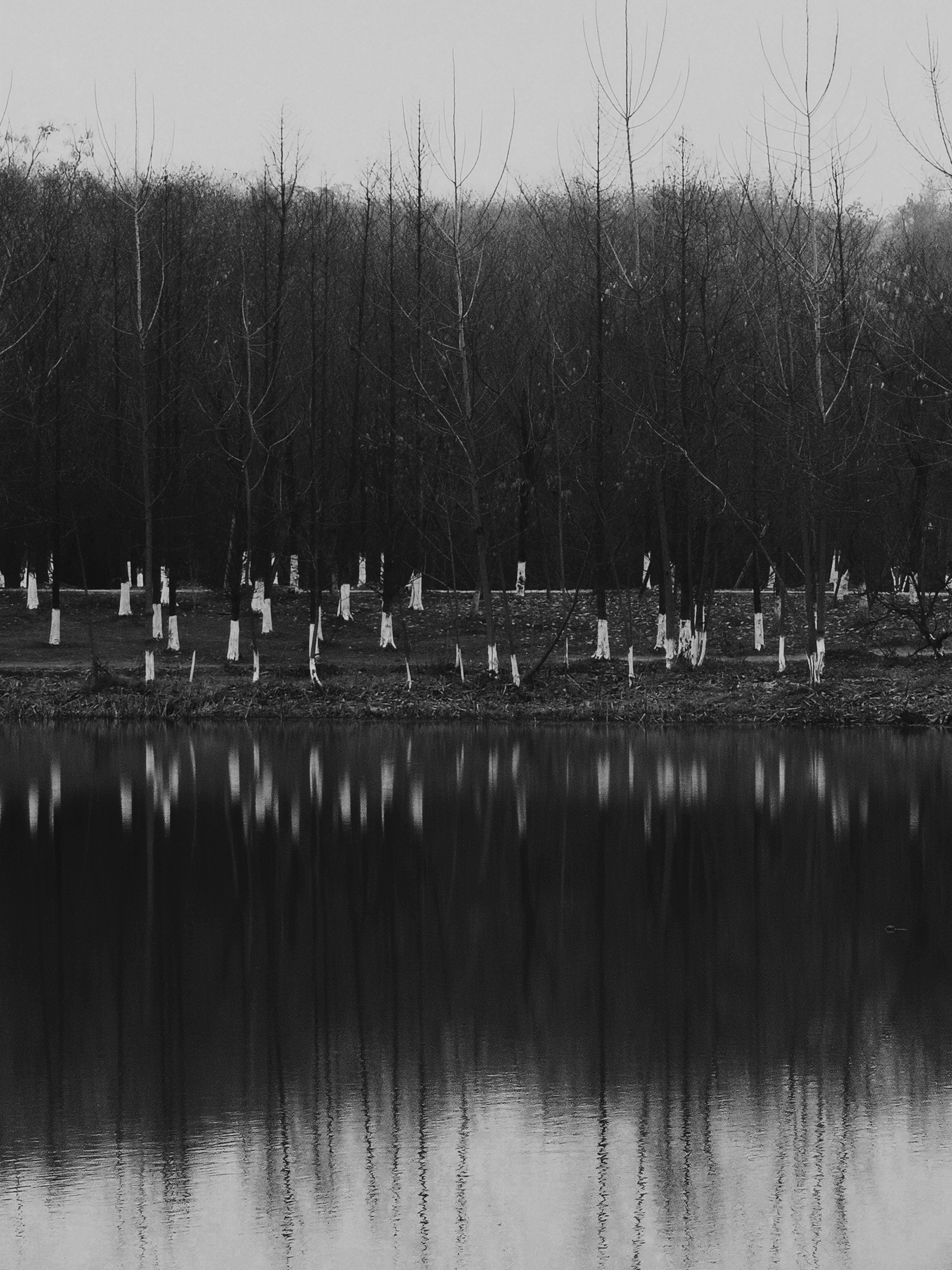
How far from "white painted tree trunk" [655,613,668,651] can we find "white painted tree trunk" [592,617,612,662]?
2.50 m

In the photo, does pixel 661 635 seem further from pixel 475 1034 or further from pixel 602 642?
pixel 475 1034

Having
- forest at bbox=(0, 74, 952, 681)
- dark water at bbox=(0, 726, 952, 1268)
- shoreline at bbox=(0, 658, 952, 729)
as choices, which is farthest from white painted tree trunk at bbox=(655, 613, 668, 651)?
dark water at bbox=(0, 726, 952, 1268)

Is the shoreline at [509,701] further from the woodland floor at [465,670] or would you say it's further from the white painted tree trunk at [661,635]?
the white painted tree trunk at [661,635]

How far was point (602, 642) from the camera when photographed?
34.2 metres

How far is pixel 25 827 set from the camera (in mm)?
15883

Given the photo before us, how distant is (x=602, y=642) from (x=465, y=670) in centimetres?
346

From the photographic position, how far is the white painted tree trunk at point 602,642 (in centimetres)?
3400

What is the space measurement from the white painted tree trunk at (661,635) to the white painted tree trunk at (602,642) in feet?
8.21

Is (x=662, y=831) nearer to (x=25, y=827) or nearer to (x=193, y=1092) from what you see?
(x=25, y=827)

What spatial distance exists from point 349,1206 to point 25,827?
10.4 metres

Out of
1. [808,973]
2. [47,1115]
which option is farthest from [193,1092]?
[808,973]

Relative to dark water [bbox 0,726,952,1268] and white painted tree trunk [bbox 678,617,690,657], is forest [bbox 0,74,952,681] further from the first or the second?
dark water [bbox 0,726,952,1268]

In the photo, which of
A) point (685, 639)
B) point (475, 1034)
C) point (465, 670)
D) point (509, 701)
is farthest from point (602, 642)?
point (475, 1034)

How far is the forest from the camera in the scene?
32.7m
